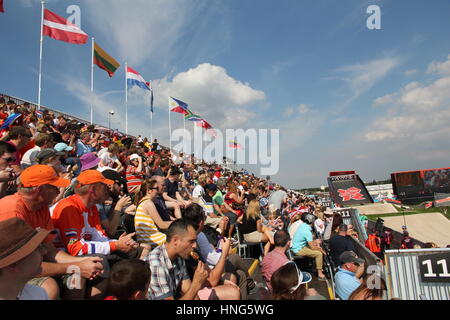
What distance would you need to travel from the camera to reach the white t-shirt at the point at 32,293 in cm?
180

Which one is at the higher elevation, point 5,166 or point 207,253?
point 5,166

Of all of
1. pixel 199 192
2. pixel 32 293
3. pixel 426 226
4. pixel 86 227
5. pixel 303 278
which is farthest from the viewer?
pixel 426 226

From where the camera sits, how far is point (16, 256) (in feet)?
5.08

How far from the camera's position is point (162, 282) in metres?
2.64

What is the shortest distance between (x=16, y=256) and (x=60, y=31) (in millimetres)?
17584

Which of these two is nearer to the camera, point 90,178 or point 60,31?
point 90,178

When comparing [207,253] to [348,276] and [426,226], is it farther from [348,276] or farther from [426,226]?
[426,226]

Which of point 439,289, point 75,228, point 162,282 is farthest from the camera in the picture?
point 439,289

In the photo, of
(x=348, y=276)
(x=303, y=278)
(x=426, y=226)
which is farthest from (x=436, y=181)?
(x=303, y=278)

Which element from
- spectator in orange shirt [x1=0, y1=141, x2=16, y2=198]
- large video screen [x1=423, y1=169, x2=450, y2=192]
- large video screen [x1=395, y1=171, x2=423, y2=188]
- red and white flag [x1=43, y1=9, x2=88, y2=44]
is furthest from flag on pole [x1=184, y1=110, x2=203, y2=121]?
large video screen [x1=423, y1=169, x2=450, y2=192]

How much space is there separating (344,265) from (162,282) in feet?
12.0
